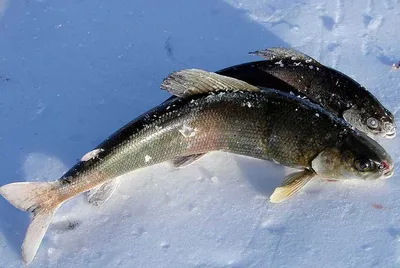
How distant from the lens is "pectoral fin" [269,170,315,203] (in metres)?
3.51

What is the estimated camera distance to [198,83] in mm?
3555

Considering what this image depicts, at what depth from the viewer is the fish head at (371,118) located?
3.79m

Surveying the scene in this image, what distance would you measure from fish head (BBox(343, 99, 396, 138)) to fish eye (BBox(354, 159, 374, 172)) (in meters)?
0.44

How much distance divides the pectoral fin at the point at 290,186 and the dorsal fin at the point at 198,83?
0.55 m

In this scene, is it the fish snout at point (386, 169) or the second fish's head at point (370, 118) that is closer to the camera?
the fish snout at point (386, 169)

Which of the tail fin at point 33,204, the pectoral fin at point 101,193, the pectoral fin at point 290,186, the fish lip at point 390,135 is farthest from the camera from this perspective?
the fish lip at point 390,135

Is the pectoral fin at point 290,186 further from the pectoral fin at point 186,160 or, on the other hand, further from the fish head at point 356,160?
the pectoral fin at point 186,160

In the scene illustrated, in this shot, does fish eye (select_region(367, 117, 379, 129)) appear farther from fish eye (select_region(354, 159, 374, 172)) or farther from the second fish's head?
fish eye (select_region(354, 159, 374, 172))

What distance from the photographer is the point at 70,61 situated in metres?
4.69

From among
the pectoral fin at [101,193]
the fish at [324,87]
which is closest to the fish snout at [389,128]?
the fish at [324,87]

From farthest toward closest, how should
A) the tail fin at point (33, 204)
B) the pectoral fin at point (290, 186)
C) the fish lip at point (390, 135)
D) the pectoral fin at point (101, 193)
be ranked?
the fish lip at point (390, 135) < the pectoral fin at point (101, 193) < the pectoral fin at point (290, 186) < the tail fin at point (33, 204)

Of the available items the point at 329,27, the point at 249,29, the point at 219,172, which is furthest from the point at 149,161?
the point at 329,27

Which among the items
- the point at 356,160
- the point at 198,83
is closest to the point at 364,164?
the point at 356,160

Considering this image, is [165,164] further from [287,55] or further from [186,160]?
[287,55]
